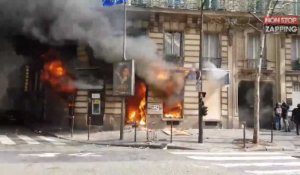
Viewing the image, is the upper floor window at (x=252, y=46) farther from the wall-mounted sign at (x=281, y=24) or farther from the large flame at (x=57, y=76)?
the large flame at (x=57, y=76)

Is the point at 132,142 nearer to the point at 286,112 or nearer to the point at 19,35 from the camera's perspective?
the point at 286,112

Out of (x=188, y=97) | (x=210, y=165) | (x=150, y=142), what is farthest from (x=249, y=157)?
(x=188, y=97)

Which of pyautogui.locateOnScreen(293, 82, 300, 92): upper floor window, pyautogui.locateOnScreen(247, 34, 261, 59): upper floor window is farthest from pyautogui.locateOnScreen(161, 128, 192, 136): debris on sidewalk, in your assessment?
pyautogui.locateOnScreen(293, 82, 300, 92): upper floor window

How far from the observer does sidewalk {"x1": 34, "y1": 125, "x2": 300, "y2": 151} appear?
1480 centimetres

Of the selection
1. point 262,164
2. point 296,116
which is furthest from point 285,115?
point 262,164

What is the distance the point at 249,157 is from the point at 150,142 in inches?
162

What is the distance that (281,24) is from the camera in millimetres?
15188

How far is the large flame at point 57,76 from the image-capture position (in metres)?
21.9

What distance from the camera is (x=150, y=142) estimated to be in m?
15.4

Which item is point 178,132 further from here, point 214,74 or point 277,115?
point 277,115

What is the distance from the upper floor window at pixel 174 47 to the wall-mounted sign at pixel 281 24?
6.06 metres

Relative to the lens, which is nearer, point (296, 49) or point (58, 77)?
point (296, 49)

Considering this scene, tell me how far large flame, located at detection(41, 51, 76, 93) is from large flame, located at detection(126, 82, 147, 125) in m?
2.82

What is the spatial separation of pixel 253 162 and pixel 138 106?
9.91 metres
